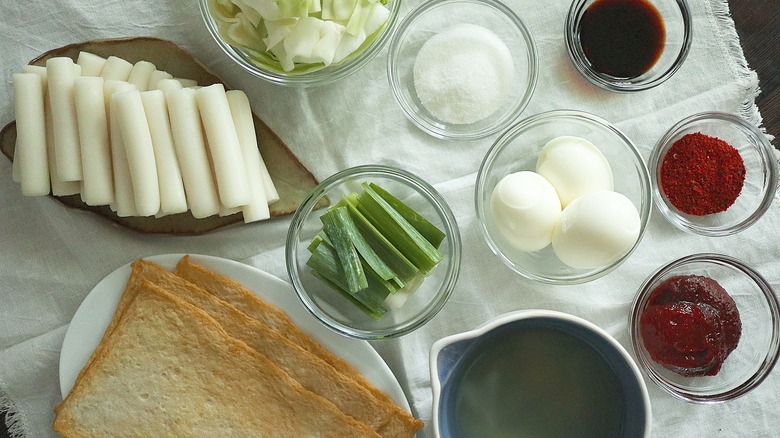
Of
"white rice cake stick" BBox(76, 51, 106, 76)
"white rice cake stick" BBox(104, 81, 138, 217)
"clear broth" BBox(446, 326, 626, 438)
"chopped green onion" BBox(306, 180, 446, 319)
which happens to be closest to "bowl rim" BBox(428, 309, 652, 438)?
"clear broth" BBox(446, 326, 626, 438)

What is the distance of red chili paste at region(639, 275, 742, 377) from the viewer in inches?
60.5

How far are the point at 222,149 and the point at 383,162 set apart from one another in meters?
0.39

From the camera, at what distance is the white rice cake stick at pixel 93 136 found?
57.0 inches

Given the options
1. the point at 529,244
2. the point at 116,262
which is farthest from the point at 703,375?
the point at 116,262

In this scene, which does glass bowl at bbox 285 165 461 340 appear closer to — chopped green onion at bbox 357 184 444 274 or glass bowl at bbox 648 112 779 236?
chopped green onion at bbox 357 184 444 274

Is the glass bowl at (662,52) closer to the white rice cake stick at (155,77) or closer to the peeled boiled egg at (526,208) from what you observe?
the peeled boiled egg at (526,208)

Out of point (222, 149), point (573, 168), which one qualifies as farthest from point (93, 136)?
point (573, 168)

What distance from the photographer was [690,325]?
1.53 metres

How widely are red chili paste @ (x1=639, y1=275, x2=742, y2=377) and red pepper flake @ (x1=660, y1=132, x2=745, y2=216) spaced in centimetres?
18

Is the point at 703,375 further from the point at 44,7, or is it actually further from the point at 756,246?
the point at 44,7

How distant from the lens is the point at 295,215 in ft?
5.04

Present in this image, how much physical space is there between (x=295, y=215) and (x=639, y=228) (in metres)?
0.76

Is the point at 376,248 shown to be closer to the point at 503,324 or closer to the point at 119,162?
the point at 503,324

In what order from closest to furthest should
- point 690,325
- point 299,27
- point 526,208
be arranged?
point 299,27 → point 526,208 → point 690,325
